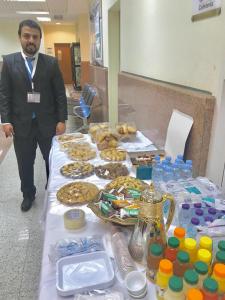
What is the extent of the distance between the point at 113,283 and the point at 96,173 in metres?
0.72

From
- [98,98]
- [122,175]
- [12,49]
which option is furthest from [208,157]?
[12,49]

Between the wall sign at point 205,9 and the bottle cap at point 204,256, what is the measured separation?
0.92 meters

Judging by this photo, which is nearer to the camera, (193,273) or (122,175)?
(193,273)

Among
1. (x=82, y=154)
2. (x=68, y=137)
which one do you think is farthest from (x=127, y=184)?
(x=68, y=137)

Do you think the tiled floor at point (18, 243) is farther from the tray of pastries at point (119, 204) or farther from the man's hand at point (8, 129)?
the tray of pastries at point (119, 204)

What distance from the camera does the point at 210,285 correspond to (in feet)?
1.64

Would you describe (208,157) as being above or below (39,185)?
above

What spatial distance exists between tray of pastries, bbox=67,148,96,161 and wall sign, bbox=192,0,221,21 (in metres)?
0.94

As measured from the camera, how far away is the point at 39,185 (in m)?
2.53

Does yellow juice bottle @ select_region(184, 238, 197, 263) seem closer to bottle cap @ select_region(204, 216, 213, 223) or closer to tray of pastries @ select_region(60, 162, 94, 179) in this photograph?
bottle cap @ select_region(204, 216, 213, 223)

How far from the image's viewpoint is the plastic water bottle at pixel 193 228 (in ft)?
2.47

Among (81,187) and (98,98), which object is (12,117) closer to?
(81,187)

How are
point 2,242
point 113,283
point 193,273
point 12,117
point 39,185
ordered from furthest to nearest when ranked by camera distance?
point 39,185, point 12,117, point 2,242, point 113,283, point 193,273

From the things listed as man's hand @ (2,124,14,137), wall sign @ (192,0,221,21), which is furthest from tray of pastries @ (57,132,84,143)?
wall sign @ (192,0,221,21)
